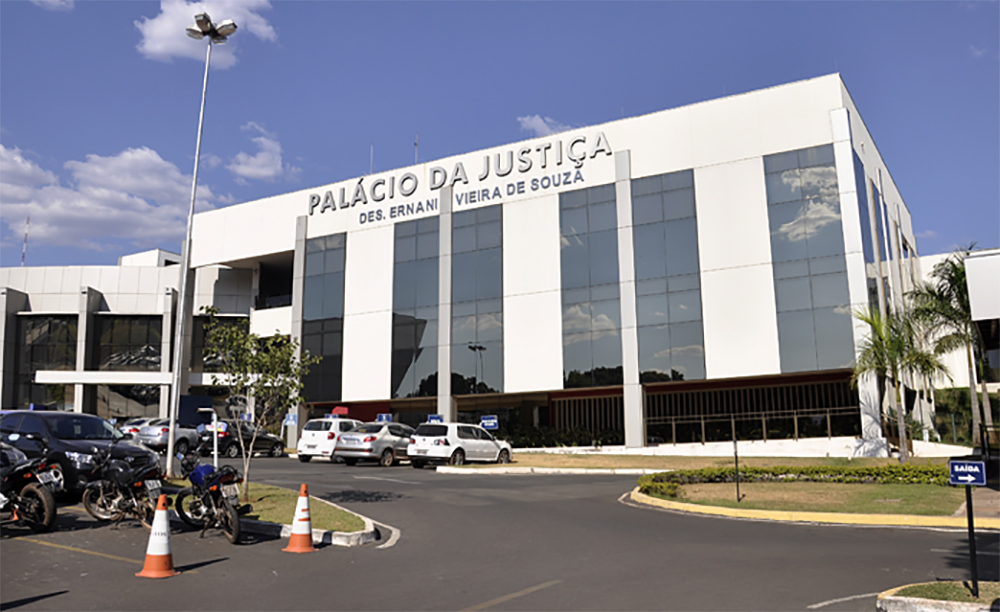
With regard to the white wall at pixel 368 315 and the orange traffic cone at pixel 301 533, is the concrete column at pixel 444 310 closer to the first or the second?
the white wall at pixel 368 315

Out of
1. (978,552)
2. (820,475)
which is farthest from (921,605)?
(820,475)

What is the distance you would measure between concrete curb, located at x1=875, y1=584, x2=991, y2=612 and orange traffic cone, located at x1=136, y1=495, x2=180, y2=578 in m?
7.72

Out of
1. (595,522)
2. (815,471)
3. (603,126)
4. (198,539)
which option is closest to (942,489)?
(815,471)

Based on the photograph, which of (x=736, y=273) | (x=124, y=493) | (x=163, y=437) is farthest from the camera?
(x=736, y=273)

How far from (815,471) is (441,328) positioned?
22.6 metres

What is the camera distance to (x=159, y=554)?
8883 millimetres

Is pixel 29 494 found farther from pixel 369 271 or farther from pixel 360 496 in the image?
pixel 369 271

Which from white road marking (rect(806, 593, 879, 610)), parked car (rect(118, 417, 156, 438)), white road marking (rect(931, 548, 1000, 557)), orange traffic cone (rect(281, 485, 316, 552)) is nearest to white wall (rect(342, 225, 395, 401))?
parked car (rect(118, 417, 156, 438))

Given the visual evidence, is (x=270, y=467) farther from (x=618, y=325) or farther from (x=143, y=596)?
(x=143, y=596)

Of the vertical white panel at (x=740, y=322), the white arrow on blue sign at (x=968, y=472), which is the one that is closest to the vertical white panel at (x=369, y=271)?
the vertical white panel at (x=740, y=322)

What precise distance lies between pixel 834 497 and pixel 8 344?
51.8 meters

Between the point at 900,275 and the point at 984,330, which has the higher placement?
the point at 900,275

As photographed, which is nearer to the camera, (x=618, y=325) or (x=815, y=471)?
(x=815, y=471)

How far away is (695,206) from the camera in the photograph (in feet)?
111
